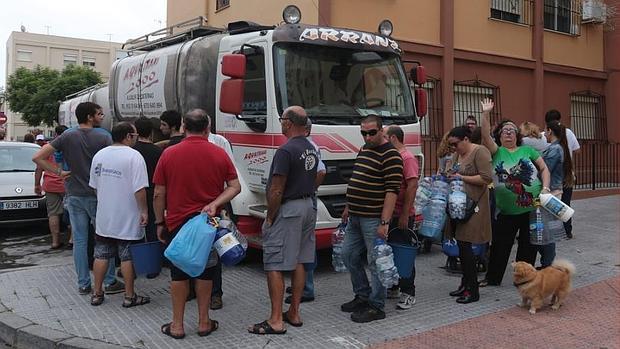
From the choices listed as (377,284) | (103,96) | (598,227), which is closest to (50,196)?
(103,96)

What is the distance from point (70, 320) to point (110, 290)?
0.76 meters

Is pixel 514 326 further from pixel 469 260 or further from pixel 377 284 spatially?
pixel 377 284

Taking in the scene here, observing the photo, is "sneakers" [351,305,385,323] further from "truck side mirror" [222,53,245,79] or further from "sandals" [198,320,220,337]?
"truck side mirror" [222,53,245,79]

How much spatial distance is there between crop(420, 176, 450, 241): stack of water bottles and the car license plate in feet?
20.2

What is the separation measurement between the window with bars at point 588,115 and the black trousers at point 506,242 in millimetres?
9774

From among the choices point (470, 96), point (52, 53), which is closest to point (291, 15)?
point (470, 96)

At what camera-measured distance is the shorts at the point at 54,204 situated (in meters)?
7.84

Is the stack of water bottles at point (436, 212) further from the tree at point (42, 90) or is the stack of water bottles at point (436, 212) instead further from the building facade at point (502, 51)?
the tree at point (42, 90)

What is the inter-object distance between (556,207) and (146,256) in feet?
12.4

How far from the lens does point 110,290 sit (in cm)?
568

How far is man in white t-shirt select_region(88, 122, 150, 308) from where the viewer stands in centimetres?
500

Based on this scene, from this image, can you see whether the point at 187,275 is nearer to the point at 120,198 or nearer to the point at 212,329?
the point at 212,329

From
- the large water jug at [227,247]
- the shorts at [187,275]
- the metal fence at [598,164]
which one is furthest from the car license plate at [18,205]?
the metal fence at [598,164]

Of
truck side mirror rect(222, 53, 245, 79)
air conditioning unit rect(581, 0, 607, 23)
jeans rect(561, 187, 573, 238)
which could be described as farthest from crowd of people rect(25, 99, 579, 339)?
air conditioning unit rect(581, 0, 607, 23)
